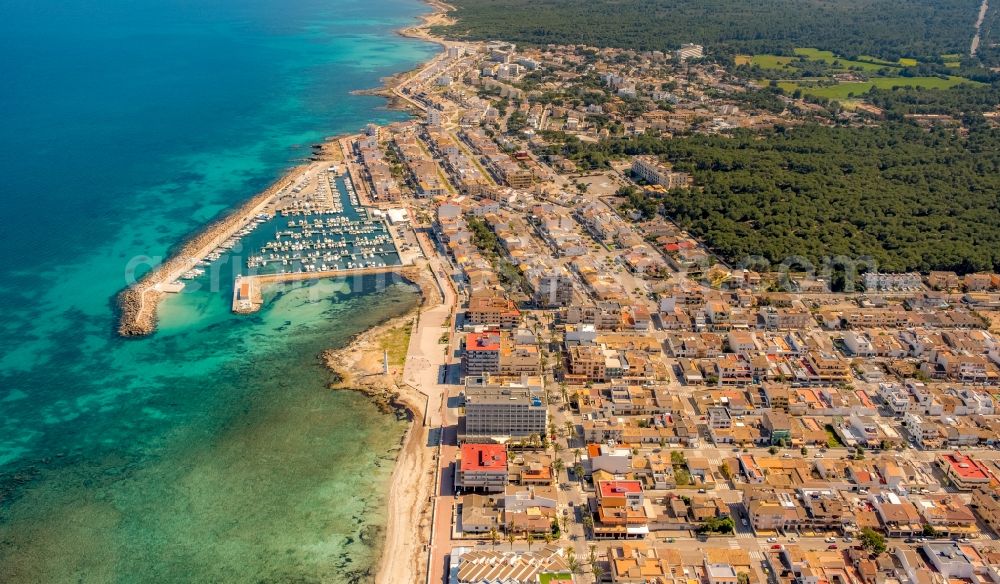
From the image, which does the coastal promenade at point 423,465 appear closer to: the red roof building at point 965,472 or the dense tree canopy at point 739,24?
the red roof building at point 965,472

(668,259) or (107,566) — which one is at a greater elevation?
(668,259)

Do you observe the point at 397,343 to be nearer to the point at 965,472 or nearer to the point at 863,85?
the point at 965,472

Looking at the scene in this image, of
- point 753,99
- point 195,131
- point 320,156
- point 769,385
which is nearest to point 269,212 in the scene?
point 320,156

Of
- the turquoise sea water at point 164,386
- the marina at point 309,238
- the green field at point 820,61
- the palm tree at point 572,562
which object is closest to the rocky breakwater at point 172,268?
the marina at point 309,238

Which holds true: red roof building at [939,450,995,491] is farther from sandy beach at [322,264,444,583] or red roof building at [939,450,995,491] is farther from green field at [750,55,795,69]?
green field at [750,55,795,69]

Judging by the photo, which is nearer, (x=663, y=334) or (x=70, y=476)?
(x=70, y=476)

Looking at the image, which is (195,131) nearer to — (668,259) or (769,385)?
(668,259)
